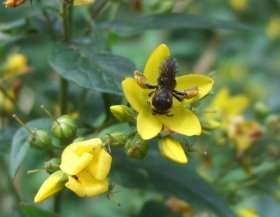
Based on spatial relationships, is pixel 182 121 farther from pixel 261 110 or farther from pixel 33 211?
pixel 261 110

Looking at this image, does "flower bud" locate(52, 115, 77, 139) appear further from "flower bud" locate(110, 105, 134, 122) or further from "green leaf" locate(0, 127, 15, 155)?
"green leaf" locate(0, 127, 15, 155)

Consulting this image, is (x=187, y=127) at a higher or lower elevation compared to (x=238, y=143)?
higher

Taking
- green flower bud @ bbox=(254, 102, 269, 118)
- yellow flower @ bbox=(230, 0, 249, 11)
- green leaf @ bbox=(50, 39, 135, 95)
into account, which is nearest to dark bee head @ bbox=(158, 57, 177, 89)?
green leaf @ bbox=(50, 39, 135, 95)

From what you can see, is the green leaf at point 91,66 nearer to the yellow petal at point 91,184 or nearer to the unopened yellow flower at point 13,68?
the yellow petal at point 91,184

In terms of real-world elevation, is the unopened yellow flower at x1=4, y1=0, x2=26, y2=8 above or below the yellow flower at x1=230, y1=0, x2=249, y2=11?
above

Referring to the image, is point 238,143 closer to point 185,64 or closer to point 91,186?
point 91,186

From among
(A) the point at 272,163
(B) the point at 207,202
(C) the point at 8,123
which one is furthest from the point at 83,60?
(A) the point at 272,163

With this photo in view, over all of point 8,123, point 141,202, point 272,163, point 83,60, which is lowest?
point 141,202

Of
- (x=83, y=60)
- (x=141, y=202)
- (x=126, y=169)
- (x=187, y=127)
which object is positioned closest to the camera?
(x=187, y=127)
